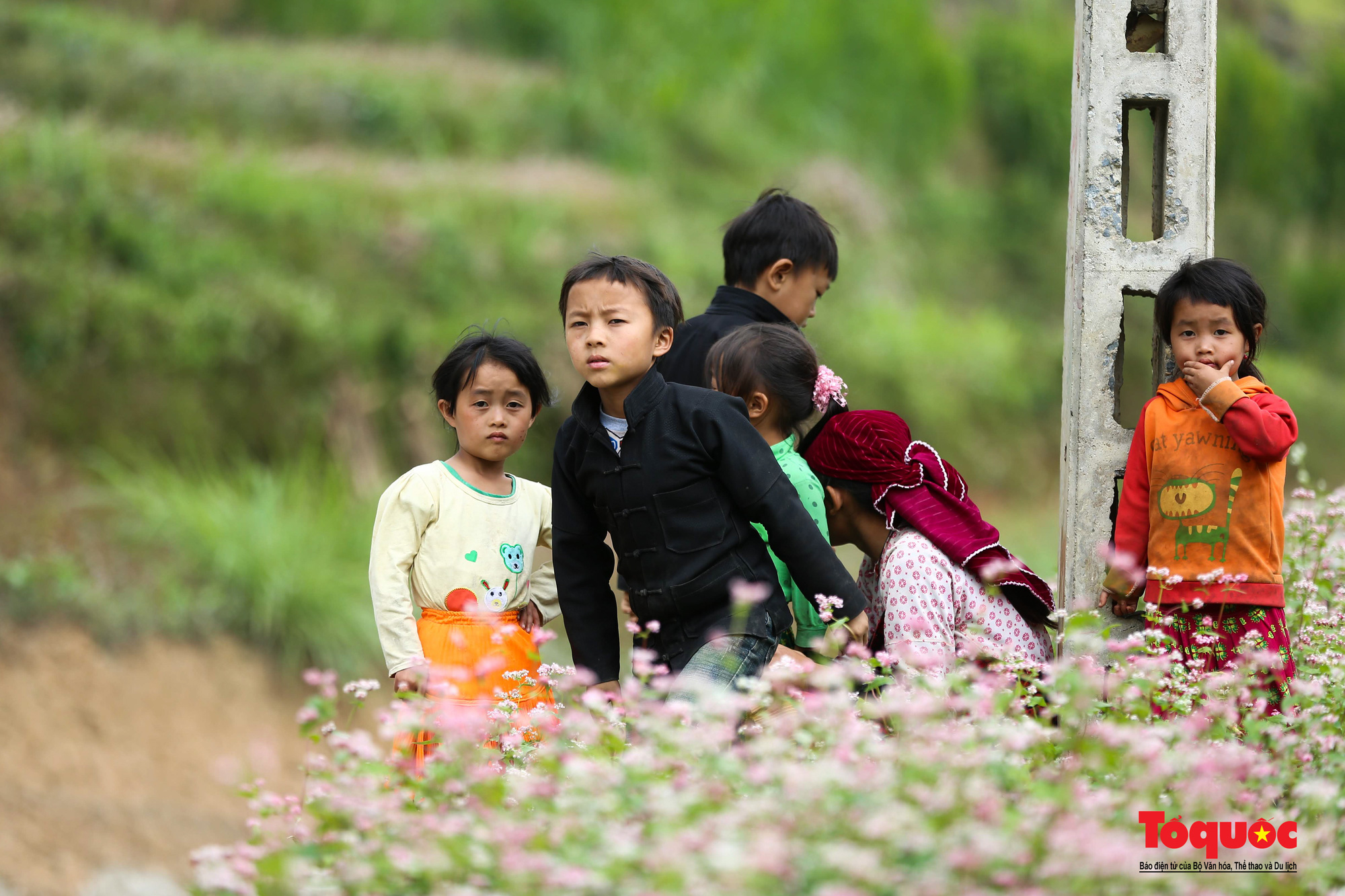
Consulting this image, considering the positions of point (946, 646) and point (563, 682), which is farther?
point (946, 646)

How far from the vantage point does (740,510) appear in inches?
115

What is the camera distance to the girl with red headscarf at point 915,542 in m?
2.99

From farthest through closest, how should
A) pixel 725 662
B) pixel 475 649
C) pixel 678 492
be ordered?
pixel 475 649 → pixel 678 492 → pixel 725 662

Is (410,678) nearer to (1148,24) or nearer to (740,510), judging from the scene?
(740,510)

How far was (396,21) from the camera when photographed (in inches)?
592

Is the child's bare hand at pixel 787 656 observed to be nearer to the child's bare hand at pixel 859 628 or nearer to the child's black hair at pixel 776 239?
the child's bare hand at pixel 859 628

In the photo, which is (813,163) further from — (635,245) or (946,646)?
(946,646)

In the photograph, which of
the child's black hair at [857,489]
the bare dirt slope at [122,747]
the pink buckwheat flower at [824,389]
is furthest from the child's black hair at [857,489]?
the bare dirt slope at [122,747]

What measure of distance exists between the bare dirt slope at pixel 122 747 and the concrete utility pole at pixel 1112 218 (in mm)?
4353

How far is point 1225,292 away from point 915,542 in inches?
38.9

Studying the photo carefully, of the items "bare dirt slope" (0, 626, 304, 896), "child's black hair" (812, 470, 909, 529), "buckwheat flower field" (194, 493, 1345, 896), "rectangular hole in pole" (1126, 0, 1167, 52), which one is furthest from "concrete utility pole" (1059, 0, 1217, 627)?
"bare dirt slope" (0, 626, 304, 896)

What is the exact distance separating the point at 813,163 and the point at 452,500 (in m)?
13.7

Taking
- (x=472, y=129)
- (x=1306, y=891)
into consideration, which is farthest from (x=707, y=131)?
(x=1306, y=891)

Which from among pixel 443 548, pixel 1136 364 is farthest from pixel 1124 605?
pixel 1136 364
